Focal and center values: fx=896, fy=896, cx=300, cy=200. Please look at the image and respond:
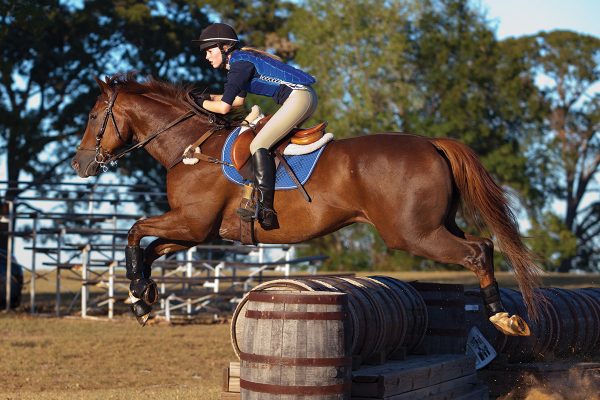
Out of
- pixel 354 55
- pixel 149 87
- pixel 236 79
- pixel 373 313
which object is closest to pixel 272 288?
pixel 373 313

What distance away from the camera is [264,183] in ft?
21.7

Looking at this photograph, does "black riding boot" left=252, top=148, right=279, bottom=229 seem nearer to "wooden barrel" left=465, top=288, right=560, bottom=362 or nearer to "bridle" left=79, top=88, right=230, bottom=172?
"bridle" left=79, top=88, right=230, bottom=172

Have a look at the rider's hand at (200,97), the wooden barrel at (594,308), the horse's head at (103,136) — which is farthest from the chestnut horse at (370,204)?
the wooden barrel at (594,308)

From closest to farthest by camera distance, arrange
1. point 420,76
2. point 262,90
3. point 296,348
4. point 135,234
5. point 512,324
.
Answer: point 296,348 → point 512,324 → point 262,90 → point 135,234 → point 420,76

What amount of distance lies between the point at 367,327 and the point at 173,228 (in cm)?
178

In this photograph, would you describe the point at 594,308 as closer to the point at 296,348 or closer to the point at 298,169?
the point at 298,169

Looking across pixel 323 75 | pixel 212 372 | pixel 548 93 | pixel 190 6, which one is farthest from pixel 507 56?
pixel 212 372

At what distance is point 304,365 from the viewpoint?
5.27m

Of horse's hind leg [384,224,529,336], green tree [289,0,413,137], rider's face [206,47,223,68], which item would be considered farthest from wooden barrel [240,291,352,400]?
green tree [289,0,413,137]

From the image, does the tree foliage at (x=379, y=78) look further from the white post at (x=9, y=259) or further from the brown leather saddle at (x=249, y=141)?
the brown leather saddle at (x=249, y=141)

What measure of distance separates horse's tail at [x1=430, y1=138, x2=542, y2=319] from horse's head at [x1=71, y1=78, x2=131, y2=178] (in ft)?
8.95

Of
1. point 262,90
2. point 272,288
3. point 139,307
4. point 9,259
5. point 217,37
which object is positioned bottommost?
point 139,307

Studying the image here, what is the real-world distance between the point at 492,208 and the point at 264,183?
5.58 feet

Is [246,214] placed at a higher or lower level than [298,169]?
lower
